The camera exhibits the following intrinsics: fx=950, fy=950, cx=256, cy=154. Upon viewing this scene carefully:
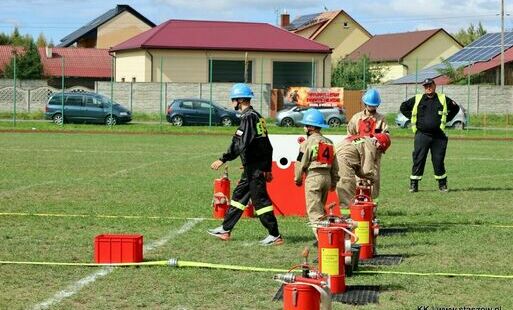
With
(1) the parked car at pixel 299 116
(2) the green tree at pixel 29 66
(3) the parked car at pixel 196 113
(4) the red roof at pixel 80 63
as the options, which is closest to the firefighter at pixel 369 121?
(3) the parked car at pixel 196 113

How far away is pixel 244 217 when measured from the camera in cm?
1338

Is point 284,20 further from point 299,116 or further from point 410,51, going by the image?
point 299,116

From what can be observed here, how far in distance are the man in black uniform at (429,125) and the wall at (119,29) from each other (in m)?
74.3

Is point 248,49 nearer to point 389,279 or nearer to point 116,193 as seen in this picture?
point 116,193

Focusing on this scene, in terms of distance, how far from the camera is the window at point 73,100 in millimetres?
43250

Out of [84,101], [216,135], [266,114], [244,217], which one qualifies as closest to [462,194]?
[244,217]

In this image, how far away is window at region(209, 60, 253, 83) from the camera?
65.4 meters

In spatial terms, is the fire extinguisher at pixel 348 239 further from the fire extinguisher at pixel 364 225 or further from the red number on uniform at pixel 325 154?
the red number on uniform at pixel 325 154

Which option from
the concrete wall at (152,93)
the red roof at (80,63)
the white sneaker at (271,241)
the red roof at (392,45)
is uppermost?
the red roof at (392,45)

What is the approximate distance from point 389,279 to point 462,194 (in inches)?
331

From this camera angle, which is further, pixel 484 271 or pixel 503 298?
pixel 484 271

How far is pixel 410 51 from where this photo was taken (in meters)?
83.2

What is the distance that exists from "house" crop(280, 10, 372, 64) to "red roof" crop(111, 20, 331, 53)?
2440 cm

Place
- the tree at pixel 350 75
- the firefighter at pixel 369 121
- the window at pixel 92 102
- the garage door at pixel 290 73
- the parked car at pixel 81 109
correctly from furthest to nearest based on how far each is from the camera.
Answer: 1. the tree at pixel 350 75
2. the garage door at pixel 290 73
3. the window at pixel 92 102
4. the parked car at pixel 81 109
5. the firefighter at pixel 369 121
